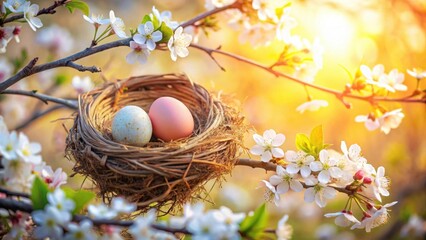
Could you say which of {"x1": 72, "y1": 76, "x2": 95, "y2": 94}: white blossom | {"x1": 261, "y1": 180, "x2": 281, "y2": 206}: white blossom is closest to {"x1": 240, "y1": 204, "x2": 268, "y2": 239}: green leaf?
{"x1": 261, "y1": 180, "x2": 281, "y2": 206}: white blossom

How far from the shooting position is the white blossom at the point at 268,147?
117 centimetres

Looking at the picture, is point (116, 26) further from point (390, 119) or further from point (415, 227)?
point (415, 227)

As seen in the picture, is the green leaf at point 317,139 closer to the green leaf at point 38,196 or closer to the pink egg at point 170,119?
the pink egg at point 170,119

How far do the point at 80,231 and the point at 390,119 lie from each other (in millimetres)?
900

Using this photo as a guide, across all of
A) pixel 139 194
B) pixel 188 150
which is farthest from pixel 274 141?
pixel 139 194

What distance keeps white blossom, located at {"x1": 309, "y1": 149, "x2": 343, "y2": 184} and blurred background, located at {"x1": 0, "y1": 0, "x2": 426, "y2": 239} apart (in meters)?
1.03

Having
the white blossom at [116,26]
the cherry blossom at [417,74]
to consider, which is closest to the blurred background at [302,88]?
the cherry blossom at [417,74]

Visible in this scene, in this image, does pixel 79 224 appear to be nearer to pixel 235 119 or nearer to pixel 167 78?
pixel 235 119

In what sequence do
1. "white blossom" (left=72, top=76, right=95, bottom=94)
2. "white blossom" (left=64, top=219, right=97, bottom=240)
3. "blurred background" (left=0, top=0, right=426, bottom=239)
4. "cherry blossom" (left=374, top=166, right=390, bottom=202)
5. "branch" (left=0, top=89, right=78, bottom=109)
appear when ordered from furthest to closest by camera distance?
"blurred background" (left=0, top=0, right=426, bottom=239)
"white blossom" (left=72, top=76, right=95, bottom=94)
"branch" (left=0, top=89, right=78, bottom=109)
"cherry blossom" (left=374, top=166, right=390, bottom=202)
"white blossom" (left=64, top=219, right=97, bottom=240)

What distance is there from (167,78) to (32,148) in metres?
0.62

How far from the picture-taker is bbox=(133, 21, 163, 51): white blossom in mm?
1114

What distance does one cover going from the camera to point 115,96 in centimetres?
149

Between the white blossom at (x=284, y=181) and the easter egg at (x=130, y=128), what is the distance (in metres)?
0.39

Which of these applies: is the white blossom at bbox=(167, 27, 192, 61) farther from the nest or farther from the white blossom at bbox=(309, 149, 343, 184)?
the white blossom at bbox=(309, 149, 343, 184)
